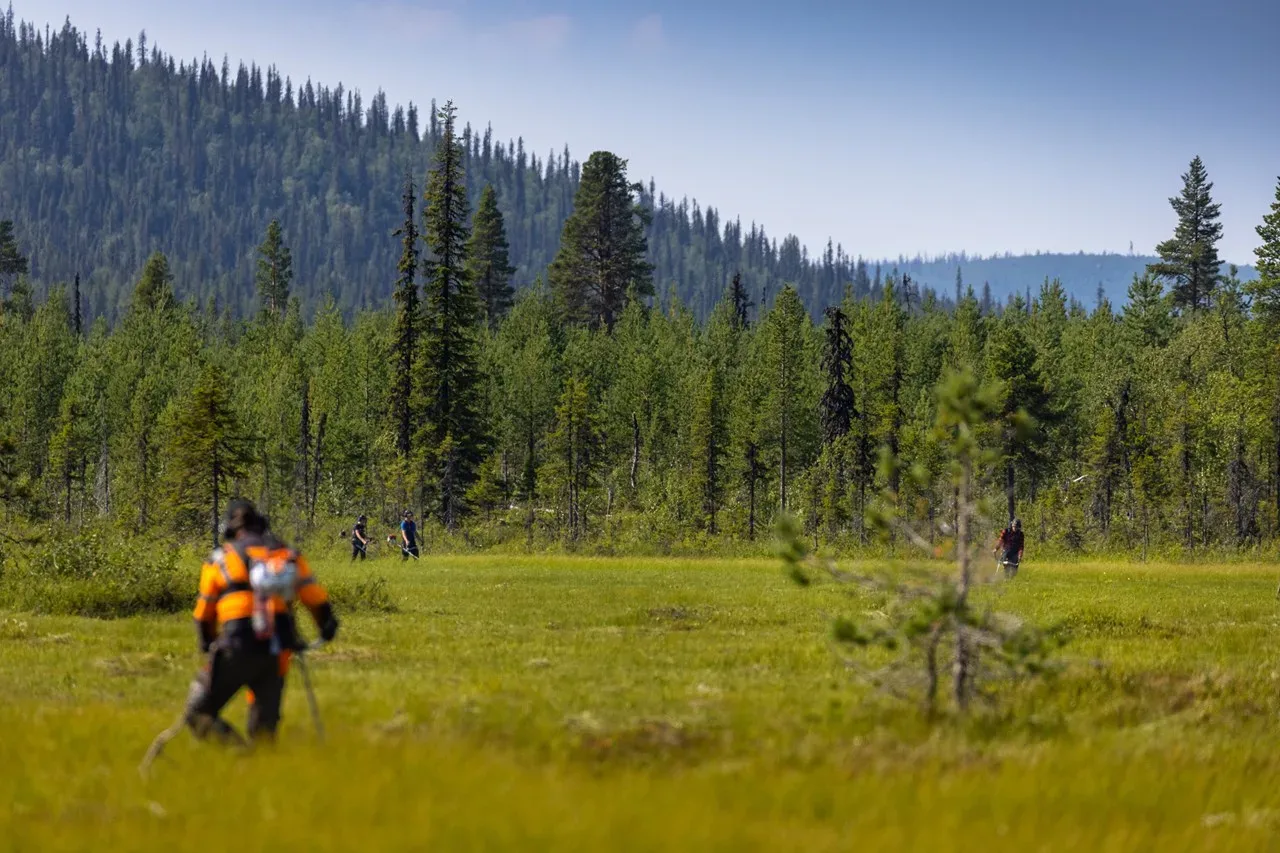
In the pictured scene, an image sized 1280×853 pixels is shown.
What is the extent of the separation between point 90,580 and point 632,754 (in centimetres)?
1850

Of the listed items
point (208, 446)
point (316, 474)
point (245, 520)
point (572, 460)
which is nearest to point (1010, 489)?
point (572, 460)

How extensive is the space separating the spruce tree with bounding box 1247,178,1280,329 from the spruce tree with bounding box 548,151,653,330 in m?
52.3

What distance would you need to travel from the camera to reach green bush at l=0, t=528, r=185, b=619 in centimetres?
2292

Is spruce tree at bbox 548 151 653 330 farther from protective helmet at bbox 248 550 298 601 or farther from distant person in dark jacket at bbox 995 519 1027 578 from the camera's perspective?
protective helmet at bbox 248 550 298 601

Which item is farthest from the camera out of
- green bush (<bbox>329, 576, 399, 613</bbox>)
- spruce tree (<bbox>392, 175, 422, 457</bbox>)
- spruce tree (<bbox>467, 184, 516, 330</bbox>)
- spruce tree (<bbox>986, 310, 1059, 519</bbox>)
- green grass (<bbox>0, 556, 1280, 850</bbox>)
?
spruce tree (<bbox>467, 184, 516, 330</bbox>)

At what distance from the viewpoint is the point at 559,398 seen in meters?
77.9

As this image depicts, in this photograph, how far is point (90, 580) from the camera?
24.0m

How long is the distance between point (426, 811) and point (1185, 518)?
204 ft

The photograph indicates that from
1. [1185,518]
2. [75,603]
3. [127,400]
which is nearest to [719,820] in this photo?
[75,603]

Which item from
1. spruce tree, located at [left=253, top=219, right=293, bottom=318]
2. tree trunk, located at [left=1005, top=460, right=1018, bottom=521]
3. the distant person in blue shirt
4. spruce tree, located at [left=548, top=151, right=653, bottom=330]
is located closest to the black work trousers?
the distant person in blue shirt

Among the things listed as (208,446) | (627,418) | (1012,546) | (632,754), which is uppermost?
(627,418)

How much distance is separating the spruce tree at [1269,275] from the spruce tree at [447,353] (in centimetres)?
4424

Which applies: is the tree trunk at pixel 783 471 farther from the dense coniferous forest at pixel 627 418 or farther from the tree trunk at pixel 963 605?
the tree trunk at pixel 963 605

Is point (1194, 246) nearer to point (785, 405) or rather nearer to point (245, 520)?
point (785, 405)
